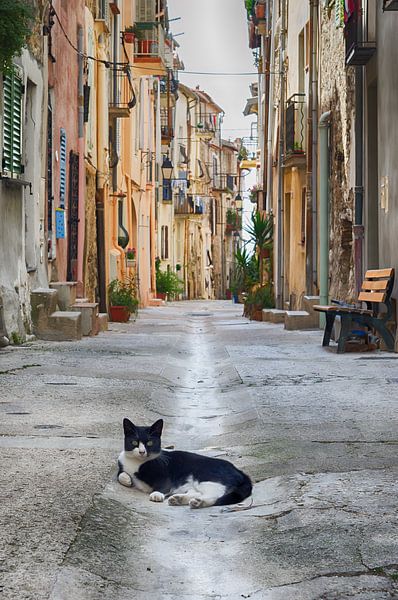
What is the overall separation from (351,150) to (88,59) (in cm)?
775

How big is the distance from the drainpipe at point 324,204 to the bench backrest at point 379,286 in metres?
5.37

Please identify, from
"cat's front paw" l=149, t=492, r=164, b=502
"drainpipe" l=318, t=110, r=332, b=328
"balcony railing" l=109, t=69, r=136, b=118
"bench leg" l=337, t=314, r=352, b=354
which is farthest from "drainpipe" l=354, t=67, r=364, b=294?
"balcony railing" l=109, t=69, r=136, b=118

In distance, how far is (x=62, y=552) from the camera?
4047 mm

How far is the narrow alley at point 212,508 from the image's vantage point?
12.9 ft

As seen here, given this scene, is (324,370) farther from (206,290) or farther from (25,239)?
(206,290)

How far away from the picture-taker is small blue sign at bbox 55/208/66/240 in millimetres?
17812

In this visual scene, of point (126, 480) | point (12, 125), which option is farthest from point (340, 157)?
point (126, 480)

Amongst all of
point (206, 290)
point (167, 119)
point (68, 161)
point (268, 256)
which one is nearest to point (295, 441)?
point (68, 161)

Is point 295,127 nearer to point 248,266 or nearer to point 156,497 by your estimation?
point 248,266

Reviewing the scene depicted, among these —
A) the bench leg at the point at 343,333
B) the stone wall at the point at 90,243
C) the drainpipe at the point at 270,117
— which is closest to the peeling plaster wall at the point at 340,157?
the bench leg at the point at 343,333

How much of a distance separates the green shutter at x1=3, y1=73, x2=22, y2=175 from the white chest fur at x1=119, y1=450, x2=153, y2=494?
8.44 m

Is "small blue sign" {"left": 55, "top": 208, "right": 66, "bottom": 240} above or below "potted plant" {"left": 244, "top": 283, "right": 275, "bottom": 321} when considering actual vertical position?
above

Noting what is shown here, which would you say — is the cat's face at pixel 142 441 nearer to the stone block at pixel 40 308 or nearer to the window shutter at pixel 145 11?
the stone block at pixel 40 308

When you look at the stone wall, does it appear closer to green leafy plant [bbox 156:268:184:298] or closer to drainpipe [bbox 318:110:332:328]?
drainpipe [bbox 318:110:332:328]
